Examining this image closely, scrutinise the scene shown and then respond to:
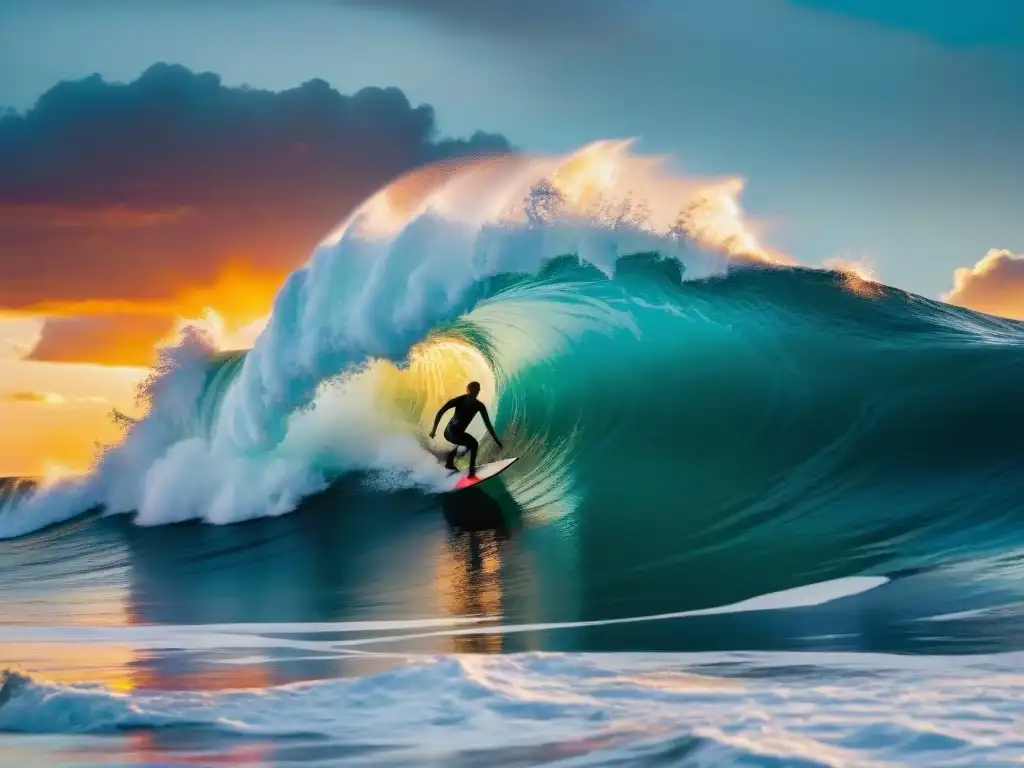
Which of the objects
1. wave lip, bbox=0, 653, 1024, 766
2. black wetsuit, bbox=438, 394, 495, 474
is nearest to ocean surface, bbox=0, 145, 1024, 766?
wave lip, bbox=0, 653, 1024, 766

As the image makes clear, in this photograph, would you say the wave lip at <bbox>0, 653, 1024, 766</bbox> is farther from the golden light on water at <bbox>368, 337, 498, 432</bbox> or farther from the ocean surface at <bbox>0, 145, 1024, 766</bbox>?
the golden light on water at <bbox>368, 337, 498, 432</bbox>

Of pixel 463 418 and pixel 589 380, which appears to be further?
pixel 589 380

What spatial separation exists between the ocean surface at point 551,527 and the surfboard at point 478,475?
0.93 feet

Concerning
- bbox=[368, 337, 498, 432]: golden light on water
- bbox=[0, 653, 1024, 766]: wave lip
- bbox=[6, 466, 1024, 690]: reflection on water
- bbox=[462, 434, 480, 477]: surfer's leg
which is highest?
bbox=[368, 337, 498, 432]: golden light on water

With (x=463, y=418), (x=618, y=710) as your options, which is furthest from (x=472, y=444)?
(x=618, y=710)

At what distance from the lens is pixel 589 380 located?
533 inches

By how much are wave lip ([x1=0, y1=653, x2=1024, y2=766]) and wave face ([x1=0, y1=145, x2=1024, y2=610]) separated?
4.45 m

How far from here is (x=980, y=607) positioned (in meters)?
6.68

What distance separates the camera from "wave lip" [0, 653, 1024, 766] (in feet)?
13.8

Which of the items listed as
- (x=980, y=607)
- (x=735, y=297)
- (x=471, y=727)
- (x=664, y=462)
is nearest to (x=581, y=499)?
(x=664, y=462)

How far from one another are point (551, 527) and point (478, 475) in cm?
138

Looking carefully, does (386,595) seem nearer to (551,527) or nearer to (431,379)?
(551,527)

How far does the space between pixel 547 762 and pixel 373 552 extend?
6354 millimetres

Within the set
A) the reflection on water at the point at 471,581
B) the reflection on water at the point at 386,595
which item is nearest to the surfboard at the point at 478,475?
the reflection on water at the point at 386,595
